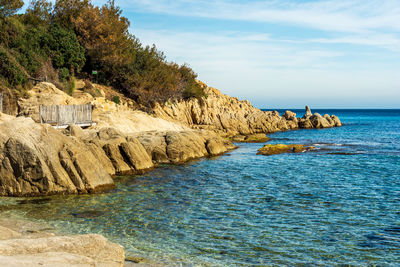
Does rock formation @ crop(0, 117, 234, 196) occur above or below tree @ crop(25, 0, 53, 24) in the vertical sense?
below

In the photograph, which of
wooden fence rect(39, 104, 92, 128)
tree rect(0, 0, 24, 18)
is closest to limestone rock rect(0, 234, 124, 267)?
wooden fence rect(39, 104, 92, 128)

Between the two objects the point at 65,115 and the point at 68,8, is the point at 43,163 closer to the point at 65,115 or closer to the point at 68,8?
the point at 65,115

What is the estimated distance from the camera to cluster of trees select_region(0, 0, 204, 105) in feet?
121

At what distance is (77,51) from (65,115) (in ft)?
A: 57.3

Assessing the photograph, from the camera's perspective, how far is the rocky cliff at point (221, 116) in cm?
5504

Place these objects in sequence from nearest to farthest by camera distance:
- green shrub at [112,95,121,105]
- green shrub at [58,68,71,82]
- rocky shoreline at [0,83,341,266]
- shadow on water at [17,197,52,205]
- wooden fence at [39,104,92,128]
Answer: rocky shoreline at [0,83,341,266], shadow on water at [17,197,52,205], wooden fence at [39,104,92,128], green shrub at [58,68,71,82], green shrub at [112,95,121,105]

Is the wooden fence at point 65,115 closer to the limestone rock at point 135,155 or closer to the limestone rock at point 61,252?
the limestone rock at point 135,155

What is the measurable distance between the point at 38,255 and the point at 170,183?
14.0m

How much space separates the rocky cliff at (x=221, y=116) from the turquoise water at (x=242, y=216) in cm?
2967

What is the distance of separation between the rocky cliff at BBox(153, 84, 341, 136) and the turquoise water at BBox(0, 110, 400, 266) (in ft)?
97.3

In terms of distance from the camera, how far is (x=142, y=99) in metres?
47.8

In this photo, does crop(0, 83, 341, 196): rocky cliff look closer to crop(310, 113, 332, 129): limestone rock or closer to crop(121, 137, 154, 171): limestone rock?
crop(121, 137, 154, 171): limestone rock

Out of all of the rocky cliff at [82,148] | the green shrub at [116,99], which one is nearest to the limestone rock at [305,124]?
the rocky cliff at [82,148]

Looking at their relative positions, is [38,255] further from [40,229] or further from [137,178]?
[137,178]
